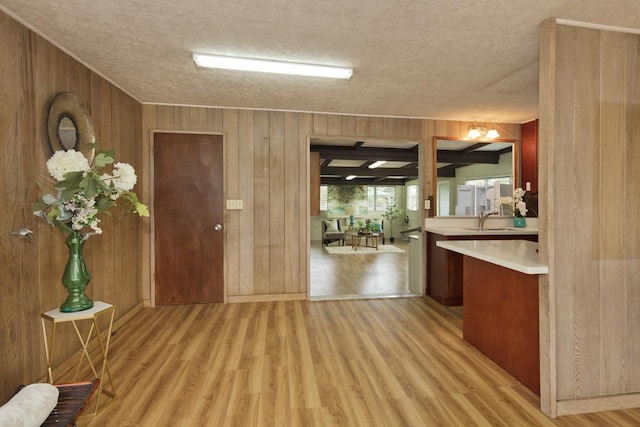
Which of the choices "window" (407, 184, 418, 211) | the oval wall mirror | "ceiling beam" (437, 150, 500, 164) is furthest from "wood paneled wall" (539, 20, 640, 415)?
"window" (407, 184, 418, 211)

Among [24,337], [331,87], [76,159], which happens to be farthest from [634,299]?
[24,337]

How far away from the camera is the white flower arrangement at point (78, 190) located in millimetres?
1552

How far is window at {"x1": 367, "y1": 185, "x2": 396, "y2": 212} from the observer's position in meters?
10.9

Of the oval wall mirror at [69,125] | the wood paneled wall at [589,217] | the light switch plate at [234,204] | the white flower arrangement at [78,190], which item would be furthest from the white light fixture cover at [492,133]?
the oval wall mirror at [69,125]

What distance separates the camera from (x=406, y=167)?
8.63 meters

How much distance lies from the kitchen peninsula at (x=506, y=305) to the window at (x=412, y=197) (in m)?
7.97

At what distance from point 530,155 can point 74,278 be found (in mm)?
4832

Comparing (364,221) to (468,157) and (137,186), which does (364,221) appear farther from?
(137,186)

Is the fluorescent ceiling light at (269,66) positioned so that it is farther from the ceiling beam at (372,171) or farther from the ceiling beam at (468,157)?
the ceiling beam at (372,171)

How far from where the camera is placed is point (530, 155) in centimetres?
395

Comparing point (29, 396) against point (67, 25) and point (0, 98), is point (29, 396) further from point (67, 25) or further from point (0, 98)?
point (67, 25)

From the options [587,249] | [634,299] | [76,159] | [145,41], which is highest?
[145,41]

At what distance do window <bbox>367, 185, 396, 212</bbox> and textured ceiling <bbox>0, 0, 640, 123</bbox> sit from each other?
7.72 meters

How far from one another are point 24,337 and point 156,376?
782 millimetres
